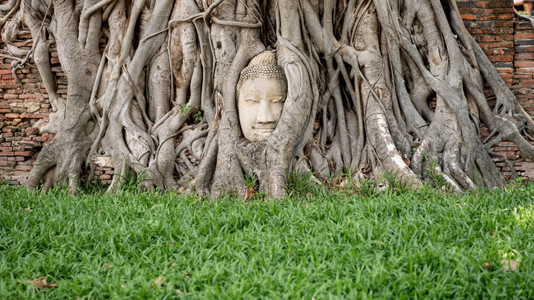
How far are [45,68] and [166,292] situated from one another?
4.03 meters

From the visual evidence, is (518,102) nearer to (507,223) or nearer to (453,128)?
(453,128)

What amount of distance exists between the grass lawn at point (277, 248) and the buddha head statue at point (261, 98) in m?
0.93

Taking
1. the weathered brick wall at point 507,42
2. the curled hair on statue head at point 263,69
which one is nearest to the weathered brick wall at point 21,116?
the curled hair on statue head at point 263,69

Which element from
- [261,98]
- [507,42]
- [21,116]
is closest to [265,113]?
[261,98]

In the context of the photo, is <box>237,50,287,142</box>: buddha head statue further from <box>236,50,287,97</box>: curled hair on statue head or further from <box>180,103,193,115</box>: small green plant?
<box>180,103,193,115</box>: small green plant

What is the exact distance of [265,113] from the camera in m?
4.48

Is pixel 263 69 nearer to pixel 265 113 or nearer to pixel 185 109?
pixel 265 113

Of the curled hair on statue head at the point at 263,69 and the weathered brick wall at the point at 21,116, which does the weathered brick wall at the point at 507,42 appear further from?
the weathered brick wall at the point at 21,116

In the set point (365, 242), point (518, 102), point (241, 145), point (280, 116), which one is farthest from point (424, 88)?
point (365, 242)

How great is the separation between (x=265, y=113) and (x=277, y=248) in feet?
6.16

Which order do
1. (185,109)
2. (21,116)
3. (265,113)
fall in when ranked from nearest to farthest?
(265,113) → (185,109) → (21,116)

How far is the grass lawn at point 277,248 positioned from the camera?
95.1 inches

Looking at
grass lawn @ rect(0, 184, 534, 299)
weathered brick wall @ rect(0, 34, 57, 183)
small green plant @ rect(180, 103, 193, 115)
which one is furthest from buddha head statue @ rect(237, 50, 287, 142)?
weathered brick wall @ rect(0, 34, 57, 183)

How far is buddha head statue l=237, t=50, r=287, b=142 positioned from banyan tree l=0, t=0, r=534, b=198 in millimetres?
14
